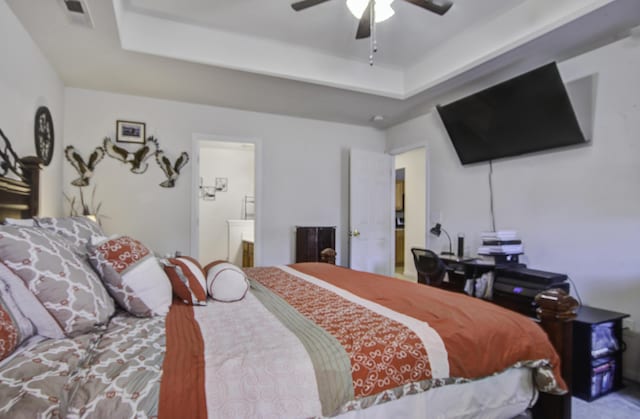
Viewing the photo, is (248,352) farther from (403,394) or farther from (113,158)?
(113,158)

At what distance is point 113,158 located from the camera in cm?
366

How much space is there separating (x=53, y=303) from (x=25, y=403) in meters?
0.41

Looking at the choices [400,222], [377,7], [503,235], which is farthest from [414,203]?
[377,7]

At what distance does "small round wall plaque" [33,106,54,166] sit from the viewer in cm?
265

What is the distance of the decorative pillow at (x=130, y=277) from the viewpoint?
1.38 meters

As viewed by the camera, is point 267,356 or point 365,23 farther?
point 365,23

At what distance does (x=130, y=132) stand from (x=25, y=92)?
1291 mm

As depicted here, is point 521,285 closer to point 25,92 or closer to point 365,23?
point 365,23

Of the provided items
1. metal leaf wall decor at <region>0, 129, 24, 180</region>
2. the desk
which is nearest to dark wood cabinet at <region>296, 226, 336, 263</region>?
the desk

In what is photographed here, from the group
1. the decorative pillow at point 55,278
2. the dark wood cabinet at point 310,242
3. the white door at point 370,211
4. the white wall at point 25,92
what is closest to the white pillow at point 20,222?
the decorative pillow at point 55,278

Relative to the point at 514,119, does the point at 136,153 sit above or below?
below

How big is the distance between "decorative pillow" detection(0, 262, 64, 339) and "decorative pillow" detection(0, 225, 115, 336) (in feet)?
0.04

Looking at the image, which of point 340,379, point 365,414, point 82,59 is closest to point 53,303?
point 340,379

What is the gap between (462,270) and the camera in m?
3.31
